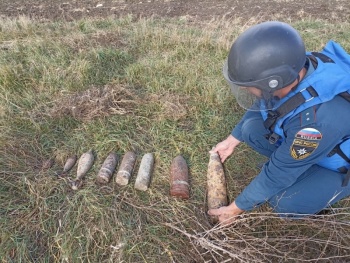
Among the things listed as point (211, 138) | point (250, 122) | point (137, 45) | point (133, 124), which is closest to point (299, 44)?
point (250, 122)

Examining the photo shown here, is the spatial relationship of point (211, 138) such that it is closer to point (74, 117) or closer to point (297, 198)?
point (297, 198)

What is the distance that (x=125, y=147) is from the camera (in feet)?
11.5

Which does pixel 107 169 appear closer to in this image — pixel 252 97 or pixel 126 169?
pixel 126 169

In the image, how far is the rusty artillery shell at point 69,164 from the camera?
3262mm

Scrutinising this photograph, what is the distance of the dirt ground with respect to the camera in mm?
8398

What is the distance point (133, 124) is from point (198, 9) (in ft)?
20.8

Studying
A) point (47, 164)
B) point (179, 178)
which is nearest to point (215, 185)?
point (179, 178)

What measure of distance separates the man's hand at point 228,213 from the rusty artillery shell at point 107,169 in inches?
45.0

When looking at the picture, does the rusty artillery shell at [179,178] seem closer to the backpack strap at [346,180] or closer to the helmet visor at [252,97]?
the helmet visor at [252,97]

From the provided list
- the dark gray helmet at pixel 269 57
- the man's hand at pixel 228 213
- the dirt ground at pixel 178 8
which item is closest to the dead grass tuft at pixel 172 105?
the man's hand at pixel 228 213

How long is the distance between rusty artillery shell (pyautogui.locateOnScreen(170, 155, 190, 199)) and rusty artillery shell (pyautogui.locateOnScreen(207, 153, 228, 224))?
0.23 metres

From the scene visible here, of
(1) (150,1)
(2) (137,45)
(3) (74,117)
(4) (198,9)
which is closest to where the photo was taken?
(3) (74,117)

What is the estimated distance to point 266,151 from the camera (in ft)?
10.2

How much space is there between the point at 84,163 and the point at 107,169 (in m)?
0.30
